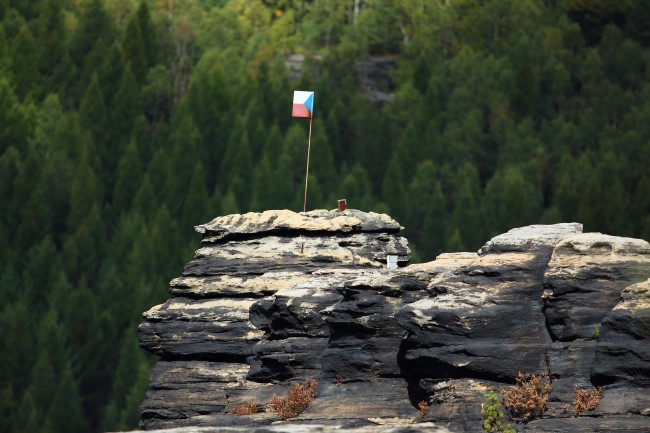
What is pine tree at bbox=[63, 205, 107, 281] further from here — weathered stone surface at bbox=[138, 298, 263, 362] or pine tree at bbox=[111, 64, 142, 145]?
weathered stone surface at bbox=[138, 298, 263, 362]

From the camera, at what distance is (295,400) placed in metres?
42.2

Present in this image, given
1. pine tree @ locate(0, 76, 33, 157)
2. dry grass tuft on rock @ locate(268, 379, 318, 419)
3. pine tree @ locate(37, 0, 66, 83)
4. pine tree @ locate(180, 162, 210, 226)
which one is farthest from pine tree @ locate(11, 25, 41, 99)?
dry grass tuft on rock @ locate(268, 379, 318, 419)

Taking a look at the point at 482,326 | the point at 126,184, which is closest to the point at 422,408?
the point at 482,326

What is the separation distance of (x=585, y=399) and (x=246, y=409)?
10.1 m

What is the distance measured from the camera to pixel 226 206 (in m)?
141

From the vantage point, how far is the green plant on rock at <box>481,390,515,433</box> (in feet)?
123

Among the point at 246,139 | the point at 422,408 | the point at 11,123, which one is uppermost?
the point at 422,408

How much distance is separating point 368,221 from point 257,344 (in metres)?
5.71

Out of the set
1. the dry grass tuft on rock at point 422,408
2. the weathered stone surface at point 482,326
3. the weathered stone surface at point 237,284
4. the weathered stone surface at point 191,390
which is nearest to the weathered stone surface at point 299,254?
the weathered stone surface at point 237,284

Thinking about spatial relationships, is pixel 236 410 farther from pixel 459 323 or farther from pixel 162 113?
pixel 162 113

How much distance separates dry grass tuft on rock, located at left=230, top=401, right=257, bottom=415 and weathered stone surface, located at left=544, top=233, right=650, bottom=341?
28.0 ft

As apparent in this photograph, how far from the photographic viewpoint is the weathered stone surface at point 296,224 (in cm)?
4919

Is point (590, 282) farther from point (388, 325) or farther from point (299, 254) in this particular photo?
point (299, 254)

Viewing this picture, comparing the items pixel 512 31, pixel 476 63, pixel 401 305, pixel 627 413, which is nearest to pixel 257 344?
pixel 401 305
